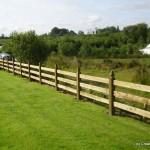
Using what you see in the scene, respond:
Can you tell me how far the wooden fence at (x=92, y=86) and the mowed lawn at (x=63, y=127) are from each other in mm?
379

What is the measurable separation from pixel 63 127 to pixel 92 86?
3.39 m

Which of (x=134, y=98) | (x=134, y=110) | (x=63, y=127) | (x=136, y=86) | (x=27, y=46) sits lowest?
(x=63, y=127)

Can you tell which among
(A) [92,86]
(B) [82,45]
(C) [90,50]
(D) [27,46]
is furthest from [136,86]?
(B) [82,45]

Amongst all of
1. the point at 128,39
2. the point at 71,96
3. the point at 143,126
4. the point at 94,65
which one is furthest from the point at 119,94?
the point at 128,39

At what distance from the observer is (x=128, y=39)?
124688 millimetres

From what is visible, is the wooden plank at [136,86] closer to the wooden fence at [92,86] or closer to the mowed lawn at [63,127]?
the wooden fence at [92,86]

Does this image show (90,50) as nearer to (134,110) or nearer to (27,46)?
(27,46)

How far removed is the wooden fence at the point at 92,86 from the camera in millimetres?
10857

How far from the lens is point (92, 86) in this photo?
13.3 meters

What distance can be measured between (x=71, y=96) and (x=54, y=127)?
5380 mm

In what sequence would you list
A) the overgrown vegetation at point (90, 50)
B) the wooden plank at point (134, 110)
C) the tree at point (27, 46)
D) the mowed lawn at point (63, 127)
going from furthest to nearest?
the overgrown vegetation at point (90, 50)
the tree at point (27, 46)
the wooden plank at point (134, 110)
the mowed lawn at point (63, 127)

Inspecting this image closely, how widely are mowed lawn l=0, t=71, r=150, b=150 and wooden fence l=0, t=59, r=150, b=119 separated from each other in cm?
38

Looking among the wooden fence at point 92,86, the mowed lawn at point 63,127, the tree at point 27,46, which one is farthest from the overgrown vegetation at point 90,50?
the mowed lawn at point 63,127

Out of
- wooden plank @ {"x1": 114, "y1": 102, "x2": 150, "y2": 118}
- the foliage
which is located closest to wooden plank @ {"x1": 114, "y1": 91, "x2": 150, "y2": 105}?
wooden plank @ {"x1": 114, "y1": 102, "x2": 150, "y2": 118}
